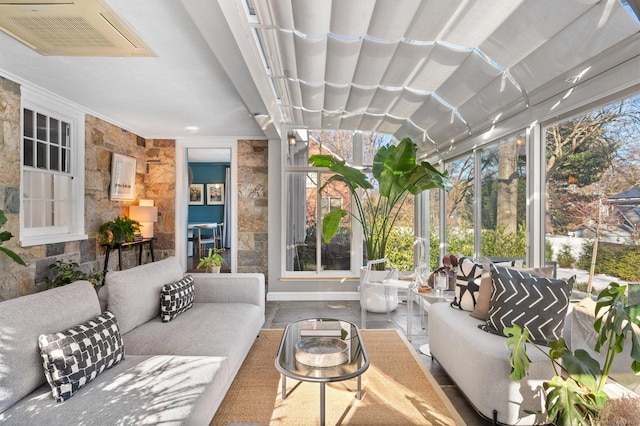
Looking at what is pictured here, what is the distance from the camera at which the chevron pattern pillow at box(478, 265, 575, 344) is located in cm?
204

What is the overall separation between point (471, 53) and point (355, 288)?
351 centimetres

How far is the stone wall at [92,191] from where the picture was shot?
320 cm

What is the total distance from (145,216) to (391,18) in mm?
4454

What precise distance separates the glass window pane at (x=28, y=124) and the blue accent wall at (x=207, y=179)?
230 inches

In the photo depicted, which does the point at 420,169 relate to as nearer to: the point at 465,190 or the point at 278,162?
the point at 465,190

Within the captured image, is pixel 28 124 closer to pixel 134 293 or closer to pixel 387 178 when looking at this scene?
pixel 134 293

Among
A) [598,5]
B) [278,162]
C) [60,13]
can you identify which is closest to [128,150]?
[278,162]

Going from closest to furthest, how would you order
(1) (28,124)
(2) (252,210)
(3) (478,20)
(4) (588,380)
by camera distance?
(4) (588,380), (3) (478,20), (1) (28,124), (2) (252,210)

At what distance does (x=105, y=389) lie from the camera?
5.37 ft

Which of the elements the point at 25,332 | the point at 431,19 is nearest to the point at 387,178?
the point at 431,19

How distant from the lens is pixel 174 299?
109 inches

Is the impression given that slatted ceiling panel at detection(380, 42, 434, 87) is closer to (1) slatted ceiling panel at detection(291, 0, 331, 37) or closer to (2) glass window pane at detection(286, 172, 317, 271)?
(1) slatted ceiling panel at detection(291, 0, 331, 37)

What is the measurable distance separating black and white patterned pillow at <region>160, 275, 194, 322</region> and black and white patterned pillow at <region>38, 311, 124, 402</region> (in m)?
0.75

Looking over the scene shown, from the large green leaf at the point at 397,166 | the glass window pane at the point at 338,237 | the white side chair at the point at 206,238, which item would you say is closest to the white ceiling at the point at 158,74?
the large green leaf at the point at 397,166
